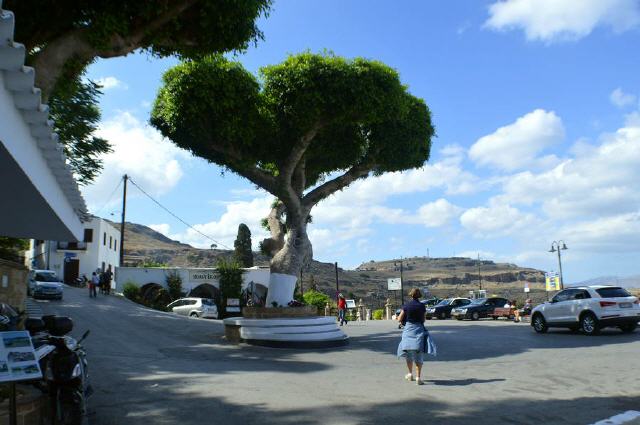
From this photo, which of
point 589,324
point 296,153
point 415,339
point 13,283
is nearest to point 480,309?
point 589,324

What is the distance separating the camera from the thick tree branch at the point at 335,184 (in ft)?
62.1

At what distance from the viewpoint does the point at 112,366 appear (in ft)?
36.8

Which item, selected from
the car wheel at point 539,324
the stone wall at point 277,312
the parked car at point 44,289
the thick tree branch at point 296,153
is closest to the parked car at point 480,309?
→ the car wheel at point 539,324

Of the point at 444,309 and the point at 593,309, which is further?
the point at 444,309

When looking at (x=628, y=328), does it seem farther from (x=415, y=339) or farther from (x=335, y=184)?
(x=415, y=339)

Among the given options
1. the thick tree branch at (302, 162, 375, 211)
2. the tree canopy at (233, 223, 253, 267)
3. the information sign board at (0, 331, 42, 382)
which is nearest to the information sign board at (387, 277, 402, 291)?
the tree canopy at (233, 223, 253, 267)

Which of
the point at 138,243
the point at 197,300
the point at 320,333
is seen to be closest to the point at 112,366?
the point at 320,333

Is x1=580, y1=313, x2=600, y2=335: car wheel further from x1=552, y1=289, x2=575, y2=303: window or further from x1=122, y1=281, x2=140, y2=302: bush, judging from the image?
x1=122, y1=281, x2=140, y2=302: bush

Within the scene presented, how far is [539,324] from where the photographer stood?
19031mm

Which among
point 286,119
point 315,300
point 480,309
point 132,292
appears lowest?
point 480,309

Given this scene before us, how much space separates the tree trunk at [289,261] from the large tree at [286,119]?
0.11 feet

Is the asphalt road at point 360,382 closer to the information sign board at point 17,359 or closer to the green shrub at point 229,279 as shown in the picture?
the information sign board at point 17,359

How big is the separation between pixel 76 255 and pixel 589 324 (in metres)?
46.6

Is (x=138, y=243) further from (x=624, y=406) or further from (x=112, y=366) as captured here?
(x=624, y=406)
